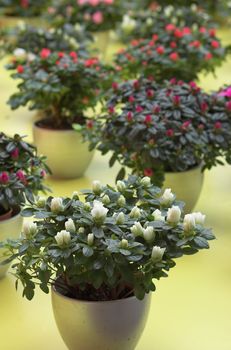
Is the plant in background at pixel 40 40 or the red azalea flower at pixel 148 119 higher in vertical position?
the red azalea flower at pixel 148 119

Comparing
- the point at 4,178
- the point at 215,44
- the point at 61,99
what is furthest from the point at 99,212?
the point at 215,44

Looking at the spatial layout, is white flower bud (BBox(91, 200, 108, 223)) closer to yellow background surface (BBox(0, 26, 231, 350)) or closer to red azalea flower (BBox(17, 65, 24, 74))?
yellow background surface (BBox(0, 26, 231, 350))

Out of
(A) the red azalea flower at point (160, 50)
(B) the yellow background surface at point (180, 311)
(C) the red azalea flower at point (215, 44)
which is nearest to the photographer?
(B) the yellow background surface at point (180, 311)

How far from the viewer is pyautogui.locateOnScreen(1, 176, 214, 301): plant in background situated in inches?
89.2

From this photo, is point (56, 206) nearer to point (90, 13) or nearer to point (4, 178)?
point (4, 178)

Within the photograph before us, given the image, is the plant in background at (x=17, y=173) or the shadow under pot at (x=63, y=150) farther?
the shadow under pot at (x=63, y=150)

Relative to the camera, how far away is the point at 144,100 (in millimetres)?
3459

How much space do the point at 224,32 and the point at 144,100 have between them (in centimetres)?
443

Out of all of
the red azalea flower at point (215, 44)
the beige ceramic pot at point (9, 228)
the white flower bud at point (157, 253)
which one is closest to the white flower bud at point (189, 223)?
the white flower bud at point (157, 253)

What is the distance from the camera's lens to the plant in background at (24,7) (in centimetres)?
697

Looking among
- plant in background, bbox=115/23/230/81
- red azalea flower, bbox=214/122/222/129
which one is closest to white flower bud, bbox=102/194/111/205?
red azalea flower, bbox=214/122/222/129

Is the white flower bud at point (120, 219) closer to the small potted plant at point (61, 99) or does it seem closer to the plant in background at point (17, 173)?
the plant in background at point (17, 173)

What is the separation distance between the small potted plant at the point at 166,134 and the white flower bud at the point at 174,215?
3.01 ft

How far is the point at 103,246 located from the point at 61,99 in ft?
6.28
